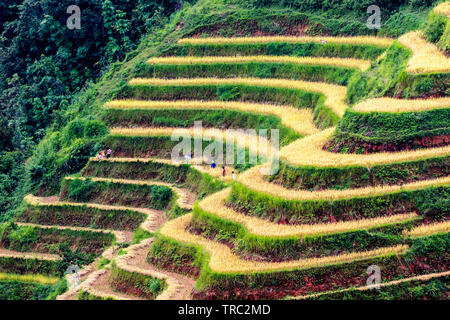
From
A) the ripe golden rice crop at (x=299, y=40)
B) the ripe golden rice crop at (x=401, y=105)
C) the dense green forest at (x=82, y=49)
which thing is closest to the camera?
the ripe golden rice crop at (x=401, y=105)

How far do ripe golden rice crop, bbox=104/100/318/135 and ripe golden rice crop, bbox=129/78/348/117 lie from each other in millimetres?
1014

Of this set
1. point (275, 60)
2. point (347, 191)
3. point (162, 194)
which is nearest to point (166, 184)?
point (162, 194)

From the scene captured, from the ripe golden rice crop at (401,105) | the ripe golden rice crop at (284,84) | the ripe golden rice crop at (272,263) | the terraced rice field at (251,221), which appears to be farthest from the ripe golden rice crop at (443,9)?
the ripe golden rice crop at (272,263)

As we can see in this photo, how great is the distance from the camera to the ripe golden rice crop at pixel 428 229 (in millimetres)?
23406

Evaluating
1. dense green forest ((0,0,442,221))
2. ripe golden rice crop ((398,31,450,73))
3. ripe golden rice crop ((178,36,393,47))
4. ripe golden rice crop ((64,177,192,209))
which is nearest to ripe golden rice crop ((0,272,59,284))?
dense green forest ((0,0,442,221))

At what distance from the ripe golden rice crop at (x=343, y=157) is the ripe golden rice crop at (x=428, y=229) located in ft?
8.42

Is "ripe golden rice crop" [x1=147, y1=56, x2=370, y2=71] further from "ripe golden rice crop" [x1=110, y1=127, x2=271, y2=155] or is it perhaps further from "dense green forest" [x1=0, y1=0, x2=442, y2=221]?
"ripe golden rice crop" [x1=110, y1=127, x2=271, y2=155]

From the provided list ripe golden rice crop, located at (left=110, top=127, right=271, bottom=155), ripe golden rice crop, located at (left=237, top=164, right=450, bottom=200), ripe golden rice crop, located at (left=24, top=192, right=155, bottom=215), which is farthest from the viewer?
ripe golden rice crop, located at (left=24, top=192, right=155, bottom=215)

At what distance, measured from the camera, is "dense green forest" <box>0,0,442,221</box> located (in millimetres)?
38500

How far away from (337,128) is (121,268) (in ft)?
27.8

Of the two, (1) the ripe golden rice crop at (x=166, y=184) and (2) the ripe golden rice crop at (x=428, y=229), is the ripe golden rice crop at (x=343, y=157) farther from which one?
(1) the ripe golden rice crop at (x=166, y=184)

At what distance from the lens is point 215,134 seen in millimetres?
35438

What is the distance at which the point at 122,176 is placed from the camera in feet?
119

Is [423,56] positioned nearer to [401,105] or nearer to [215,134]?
[401,105]
